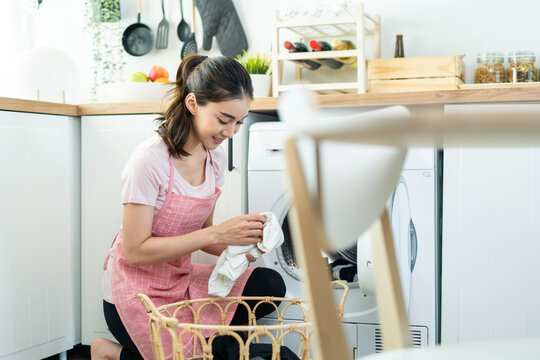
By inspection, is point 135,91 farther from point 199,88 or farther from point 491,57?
point 491,57

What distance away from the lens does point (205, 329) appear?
1560 mm

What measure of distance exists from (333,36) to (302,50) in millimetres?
244

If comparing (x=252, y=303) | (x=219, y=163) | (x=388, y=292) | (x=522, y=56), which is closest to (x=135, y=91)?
(x=219, y=163)

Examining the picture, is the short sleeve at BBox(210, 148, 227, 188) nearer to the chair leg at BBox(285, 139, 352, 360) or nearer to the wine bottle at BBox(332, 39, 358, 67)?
the wine bottle at BBox(332, 39, 358, 67)

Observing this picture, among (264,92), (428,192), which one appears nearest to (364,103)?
(428,192)

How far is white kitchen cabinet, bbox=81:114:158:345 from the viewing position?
Result: 2.11 m

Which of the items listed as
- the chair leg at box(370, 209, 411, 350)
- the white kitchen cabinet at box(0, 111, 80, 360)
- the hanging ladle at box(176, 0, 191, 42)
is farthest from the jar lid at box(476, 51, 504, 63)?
the chair leg at box(370, 209, 411, 350)

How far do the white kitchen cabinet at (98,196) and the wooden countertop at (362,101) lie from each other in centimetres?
4

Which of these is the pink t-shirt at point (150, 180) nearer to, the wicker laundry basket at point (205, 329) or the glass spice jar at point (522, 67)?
the wicker laundry basket at point (205, 329)

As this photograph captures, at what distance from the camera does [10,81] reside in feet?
7.93

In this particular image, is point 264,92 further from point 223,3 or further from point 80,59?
point 80,59

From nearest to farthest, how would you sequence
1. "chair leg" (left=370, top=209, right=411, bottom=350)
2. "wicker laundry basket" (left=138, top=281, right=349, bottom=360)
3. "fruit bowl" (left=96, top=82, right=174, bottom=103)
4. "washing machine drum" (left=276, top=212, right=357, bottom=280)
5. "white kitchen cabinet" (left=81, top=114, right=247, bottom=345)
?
"chair leg" (left=370, top=209, right=411, bottom=350) → "wicker laundry basket" (left=138, top=281, right=349, bottom=360) → "washing machine drum" (left=276, top=212, right=357, bottom=280) → "white kitchen cabinet" (left=81, top=114, right=247, bottom=345) → "fruit bowl" (left=96, top=82, right=174, bottom=103)

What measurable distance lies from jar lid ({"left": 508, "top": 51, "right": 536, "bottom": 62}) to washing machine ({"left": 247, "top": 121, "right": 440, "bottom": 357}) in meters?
0.63

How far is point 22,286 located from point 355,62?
4.77 feet
